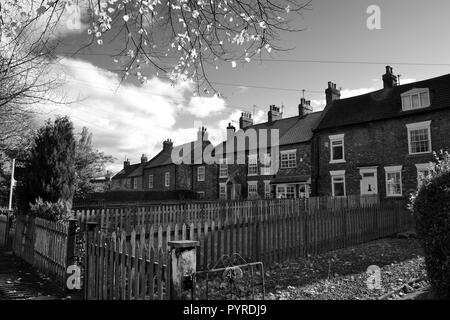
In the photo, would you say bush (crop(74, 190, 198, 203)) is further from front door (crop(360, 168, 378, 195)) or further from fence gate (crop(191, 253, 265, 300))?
fence gate (crop(191, 253, 265, 300))

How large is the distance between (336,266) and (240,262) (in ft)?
8.33

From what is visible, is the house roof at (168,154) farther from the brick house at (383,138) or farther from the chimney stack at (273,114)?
the brick house at (383,138)

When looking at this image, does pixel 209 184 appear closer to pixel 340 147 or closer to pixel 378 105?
pixel 340 147

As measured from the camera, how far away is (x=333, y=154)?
26609 millimetres

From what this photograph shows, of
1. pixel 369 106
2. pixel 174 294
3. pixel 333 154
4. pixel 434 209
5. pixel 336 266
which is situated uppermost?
pixel 369 106

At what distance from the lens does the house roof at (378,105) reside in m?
22.0

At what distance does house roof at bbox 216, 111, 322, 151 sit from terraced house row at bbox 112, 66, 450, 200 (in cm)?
10

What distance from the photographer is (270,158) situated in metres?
32.2

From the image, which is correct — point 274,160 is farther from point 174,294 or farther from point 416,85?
point 174,294

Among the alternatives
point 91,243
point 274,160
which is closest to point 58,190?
point 91,243

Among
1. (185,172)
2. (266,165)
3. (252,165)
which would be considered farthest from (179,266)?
(185,172)

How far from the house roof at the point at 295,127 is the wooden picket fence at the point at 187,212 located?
9675mm

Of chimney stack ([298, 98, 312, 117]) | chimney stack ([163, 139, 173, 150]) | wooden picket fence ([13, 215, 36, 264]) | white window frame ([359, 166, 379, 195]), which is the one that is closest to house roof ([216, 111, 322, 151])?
chimney stack ([298, 98, 312, 117])

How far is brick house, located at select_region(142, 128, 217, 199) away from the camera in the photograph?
130ft
